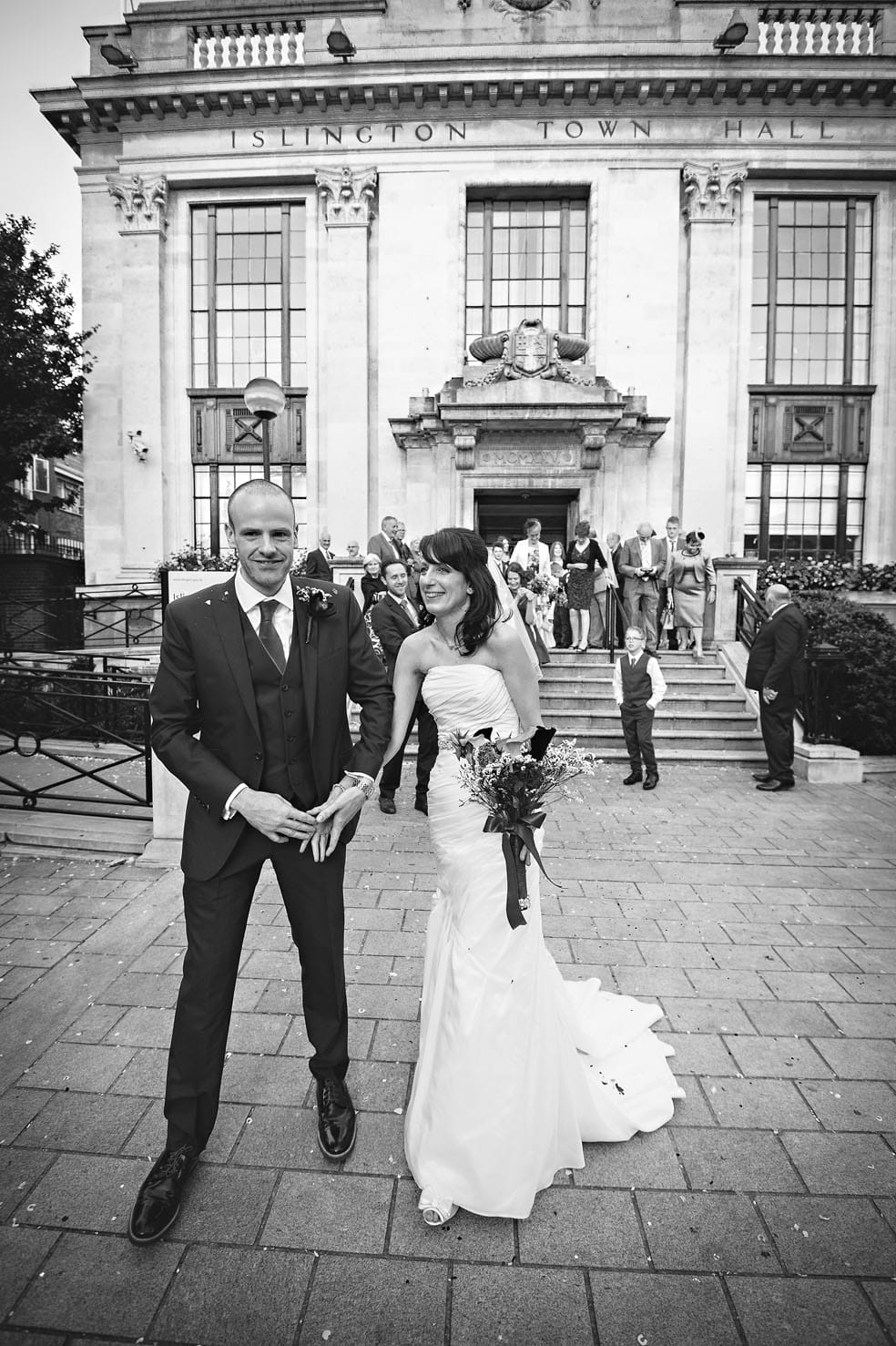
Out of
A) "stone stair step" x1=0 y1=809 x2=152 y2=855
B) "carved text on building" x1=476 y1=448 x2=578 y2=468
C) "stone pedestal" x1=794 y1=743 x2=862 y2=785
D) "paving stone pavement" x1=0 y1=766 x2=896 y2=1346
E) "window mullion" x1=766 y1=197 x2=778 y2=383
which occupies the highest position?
"window mullion" x1=766 y1=197 x2=778 y2=383

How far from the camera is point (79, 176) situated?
18094 millimetres

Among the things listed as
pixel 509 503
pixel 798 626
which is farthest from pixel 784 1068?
pixel 509 503

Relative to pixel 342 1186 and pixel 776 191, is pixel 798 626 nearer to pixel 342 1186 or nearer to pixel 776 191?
pixel 342 1186

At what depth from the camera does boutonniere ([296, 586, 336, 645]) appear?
271 cm

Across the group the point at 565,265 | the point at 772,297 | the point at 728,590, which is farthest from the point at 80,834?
the point at 772,297

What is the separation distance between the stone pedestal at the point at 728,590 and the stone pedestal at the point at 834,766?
16.3 ft

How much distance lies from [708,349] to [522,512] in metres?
5.86

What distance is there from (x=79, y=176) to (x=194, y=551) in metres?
10.3

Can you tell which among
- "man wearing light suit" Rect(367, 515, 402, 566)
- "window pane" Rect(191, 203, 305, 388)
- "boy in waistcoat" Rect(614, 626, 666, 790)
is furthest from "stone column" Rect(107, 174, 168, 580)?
"boy in waistcoat" Rect(614, 626, 666, 790)

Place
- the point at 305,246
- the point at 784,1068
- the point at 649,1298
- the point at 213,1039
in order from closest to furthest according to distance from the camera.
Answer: the point at 649,1298, the point at 213,1039, the point at 784,1068, the point at 305,246

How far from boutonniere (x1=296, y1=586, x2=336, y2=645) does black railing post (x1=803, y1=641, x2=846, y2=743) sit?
853 centimetres

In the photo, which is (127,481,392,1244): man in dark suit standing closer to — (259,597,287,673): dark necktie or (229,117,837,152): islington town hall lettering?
(259,597,287,673): dark necktie

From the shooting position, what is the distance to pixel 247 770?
2625 mm

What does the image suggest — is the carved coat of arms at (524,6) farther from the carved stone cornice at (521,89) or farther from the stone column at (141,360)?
the stone column at (141,360)
